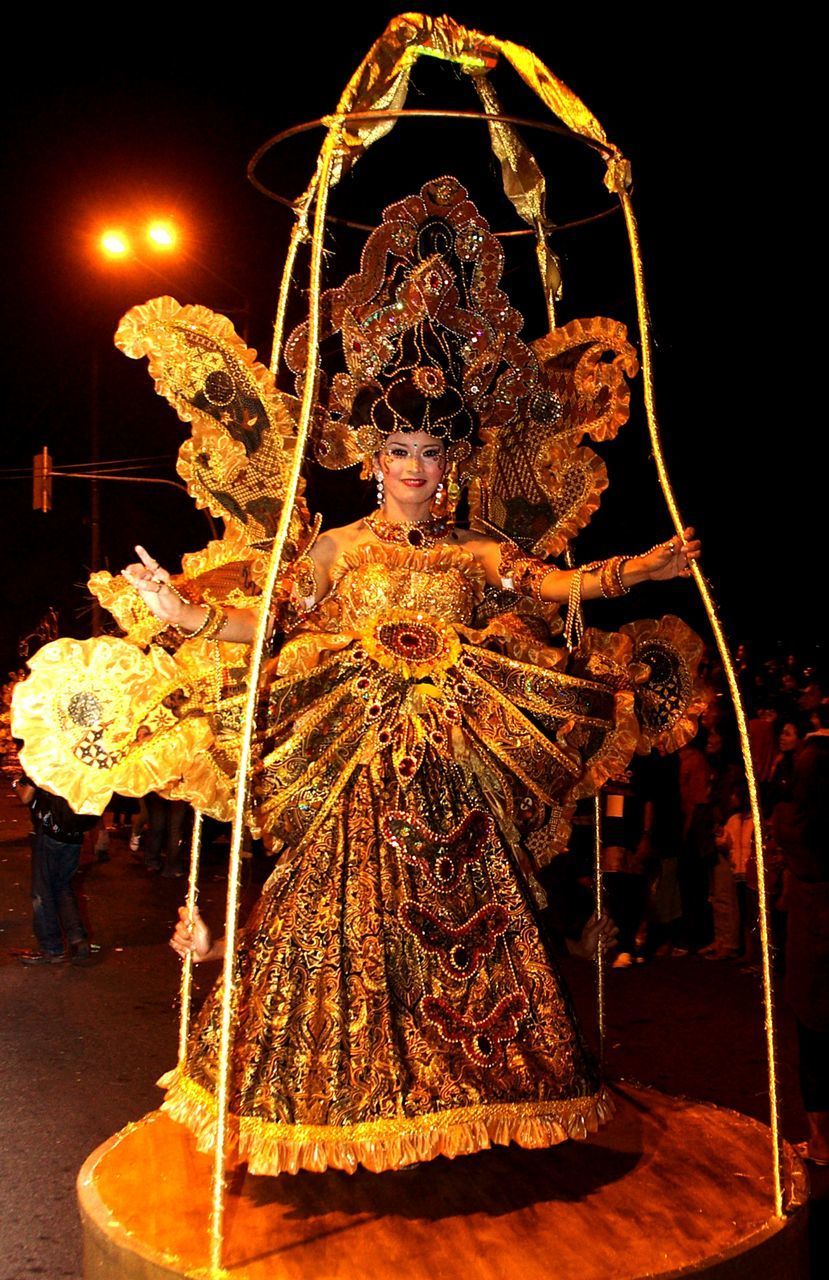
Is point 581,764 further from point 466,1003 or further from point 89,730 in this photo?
point 89,730

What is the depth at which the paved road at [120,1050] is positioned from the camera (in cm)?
393

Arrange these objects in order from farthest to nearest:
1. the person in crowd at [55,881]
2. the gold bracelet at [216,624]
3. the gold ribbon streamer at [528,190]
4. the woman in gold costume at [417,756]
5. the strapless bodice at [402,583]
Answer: the person in crowd at [55,881]
the gold ribbon streamer at [528,190]
the strapless bodice at [402,583]
the gold bracelet at [216,624]
the woman in gold costume at [417,756]

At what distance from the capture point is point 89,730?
10.5 feet

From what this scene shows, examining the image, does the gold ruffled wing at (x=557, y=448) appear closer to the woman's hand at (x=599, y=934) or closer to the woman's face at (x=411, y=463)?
the woman's face at (x=411, y=463)

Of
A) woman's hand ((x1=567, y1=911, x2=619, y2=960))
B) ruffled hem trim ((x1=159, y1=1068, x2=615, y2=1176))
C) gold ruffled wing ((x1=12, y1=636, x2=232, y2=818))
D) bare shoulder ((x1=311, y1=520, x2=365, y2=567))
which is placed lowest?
ruffled hem trim ((x1=159, y1=1068, x2=615, y2=1176))

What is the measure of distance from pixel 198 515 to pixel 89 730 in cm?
1046

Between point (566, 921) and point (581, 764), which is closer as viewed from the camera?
point (581, 764)

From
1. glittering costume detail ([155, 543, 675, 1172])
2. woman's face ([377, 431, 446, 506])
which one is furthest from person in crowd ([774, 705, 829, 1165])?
woman's face ([377, 431, 446, 506])

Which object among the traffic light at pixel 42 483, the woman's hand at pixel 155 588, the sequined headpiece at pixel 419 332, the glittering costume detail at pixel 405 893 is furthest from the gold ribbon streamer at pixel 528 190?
the traffic light at pixel 42 483

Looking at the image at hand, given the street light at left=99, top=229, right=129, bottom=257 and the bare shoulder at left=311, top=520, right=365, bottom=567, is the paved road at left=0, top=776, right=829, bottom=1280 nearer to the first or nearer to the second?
the bare shoulder at left=311, top=520, right=365, bottom=567

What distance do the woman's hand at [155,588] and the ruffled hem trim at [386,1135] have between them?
4.02ft

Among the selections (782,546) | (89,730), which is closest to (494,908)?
(89,730)

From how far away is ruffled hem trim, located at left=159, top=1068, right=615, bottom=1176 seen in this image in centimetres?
289

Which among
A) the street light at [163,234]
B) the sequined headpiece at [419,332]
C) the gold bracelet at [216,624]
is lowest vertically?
the gold bracelet at [216,624]
